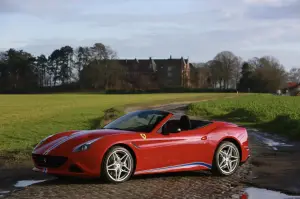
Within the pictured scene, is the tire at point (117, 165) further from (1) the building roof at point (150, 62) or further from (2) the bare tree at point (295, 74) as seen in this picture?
(2) the bare tree at point (295, 74)

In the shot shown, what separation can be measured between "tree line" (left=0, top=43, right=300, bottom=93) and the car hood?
4823 inches

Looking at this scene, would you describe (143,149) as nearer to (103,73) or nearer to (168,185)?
(168,185)

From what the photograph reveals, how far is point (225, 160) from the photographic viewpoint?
29.5 ft

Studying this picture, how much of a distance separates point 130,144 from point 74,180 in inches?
46.0

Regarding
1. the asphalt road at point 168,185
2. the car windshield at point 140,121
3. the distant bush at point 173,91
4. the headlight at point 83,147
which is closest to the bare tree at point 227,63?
the distant bush at point 173,91

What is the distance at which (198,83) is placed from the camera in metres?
146

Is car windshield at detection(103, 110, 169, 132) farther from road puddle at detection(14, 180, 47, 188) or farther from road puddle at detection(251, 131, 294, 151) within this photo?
road puddle at detection(251, 131, 294, 151)

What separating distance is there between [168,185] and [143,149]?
75 centimetres

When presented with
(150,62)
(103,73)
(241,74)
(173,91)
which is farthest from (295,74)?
(103,73)

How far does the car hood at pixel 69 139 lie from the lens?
7.71 m

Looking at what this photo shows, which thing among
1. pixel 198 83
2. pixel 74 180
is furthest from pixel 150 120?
pixel 198 83

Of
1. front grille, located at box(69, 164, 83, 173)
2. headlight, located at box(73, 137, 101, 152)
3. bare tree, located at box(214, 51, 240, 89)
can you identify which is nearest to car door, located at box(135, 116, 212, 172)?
headlight, located at box(73, 137, 101, 152)

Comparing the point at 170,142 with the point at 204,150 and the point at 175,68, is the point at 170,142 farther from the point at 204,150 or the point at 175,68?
the point at 175,68

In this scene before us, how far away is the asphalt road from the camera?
6895 millimetres
